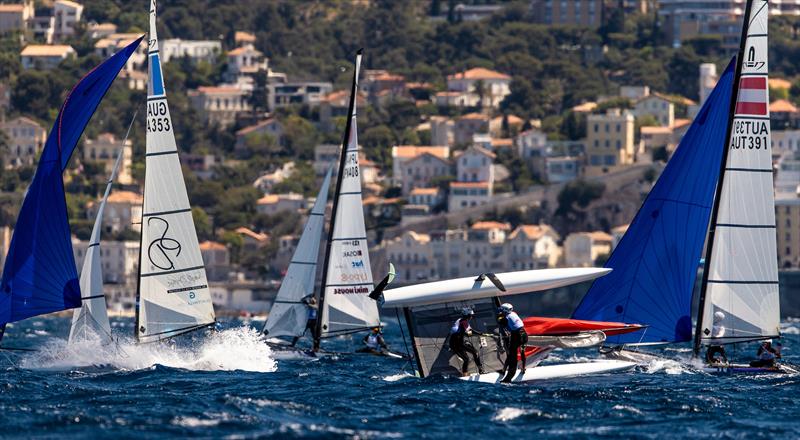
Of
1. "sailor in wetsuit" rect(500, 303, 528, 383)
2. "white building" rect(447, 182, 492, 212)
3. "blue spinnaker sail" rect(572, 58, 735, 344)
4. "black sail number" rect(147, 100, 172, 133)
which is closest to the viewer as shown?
"sailor in wetsuit" rect(500, 303, 528, 383)

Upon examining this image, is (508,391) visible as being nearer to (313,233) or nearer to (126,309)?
(313,233)

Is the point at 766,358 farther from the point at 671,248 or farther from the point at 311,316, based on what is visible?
the point at 311,316

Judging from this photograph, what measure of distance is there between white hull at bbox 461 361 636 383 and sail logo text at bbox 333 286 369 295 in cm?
920

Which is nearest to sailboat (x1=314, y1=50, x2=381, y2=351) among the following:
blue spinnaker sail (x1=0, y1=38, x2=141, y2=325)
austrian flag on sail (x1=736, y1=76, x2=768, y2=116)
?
blue spinnaker sail (x1=0, y1=38, x2=141, y2=325)

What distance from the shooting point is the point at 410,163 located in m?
162

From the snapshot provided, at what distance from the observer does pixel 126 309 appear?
131 m

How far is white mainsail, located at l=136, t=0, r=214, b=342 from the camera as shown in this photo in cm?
3828

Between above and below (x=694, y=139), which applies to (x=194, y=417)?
below

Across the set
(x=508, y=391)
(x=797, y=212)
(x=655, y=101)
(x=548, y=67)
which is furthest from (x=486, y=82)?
(x=508, y=391)

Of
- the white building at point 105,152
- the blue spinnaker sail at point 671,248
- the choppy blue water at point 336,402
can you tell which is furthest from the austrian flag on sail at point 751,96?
the white building at point 105,152

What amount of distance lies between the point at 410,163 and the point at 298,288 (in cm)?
11438

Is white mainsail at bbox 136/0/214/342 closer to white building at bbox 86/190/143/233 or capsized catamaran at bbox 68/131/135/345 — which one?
capsized catamaran at bbox 68/131/135/345

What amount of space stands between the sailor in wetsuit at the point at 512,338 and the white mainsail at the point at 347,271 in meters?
10.5

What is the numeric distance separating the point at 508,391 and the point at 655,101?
13854cm
